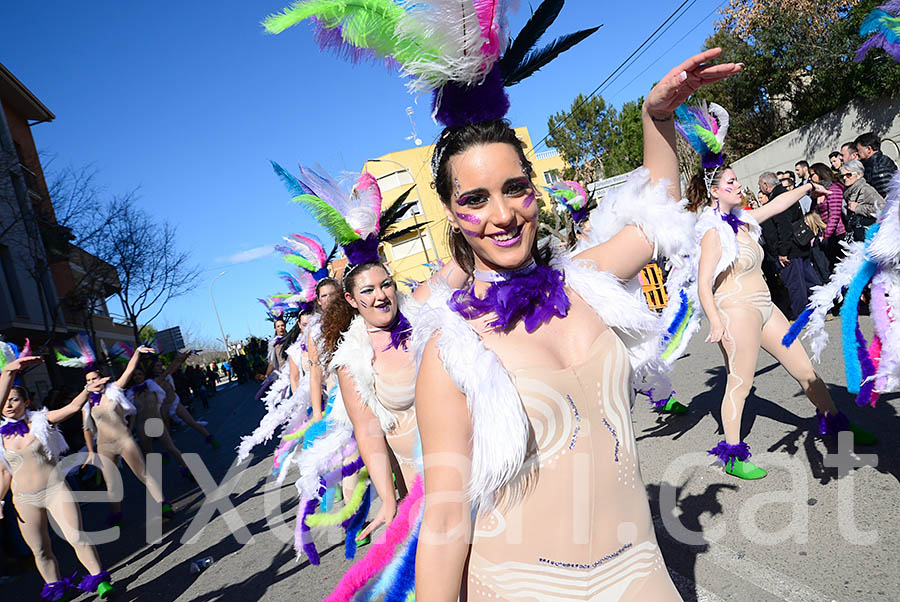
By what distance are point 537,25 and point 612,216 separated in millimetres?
579

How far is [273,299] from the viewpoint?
35.3ft

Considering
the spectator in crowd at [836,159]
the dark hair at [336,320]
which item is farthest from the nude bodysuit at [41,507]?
the spectator in crowd at [836,159]

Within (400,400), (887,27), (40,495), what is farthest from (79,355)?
(887,27)

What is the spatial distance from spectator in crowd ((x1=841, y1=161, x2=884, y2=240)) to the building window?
22092 mm

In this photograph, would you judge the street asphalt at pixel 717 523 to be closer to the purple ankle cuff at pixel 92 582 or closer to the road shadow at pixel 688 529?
the road shadow at pixel 688 529

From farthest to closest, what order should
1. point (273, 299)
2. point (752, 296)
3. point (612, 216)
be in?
1. point (273, 299)
2. point (752, 296)
3. point (612, 216)

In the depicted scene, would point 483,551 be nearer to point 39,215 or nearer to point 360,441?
point 360,441

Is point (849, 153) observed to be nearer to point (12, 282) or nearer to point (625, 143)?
point (12, 282)

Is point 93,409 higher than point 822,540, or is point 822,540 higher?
point 93,409

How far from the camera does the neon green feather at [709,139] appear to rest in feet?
11.6

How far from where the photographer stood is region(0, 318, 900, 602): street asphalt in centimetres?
307

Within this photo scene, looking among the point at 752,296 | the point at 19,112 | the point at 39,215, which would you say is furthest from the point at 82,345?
the point at 19,112

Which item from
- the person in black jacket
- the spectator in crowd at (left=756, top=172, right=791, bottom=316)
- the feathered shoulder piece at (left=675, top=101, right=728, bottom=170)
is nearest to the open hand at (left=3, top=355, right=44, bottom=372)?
the feathered shoulder piece at (left=675, top=101, right=728, bottom=170)

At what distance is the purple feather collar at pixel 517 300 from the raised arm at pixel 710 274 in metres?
2.92
